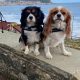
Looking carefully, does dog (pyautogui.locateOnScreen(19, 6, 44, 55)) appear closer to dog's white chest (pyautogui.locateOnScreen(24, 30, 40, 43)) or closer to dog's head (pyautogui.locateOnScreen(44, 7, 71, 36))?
dog's white chest (pyautogui.locateOnScreen(24, 30, 40, 43))

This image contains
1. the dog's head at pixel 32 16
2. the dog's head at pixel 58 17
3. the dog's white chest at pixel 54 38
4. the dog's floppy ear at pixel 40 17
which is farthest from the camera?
the dog's white chest at pixel 54 38

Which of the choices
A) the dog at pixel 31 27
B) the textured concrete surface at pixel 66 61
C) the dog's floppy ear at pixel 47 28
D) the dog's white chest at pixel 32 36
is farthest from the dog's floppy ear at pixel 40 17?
the textured concrete surface at pixel 66 61

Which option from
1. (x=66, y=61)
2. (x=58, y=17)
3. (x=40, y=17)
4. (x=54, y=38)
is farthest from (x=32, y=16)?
(x=66, y=61)

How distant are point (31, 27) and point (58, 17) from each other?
661mm

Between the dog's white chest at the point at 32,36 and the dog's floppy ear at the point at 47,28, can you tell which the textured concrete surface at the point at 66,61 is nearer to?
the dog's white chest at the point at 32,36

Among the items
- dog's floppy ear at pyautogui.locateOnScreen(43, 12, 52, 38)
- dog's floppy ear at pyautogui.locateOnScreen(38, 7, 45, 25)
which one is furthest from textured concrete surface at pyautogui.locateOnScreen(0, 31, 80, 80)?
dog's floppy ear at pyautogui.locateOnScreen(38, 7, 45, 25)

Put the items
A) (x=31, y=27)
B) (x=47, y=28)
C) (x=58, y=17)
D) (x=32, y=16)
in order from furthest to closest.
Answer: (x=31, y=27) → (x=47, y=28) → (x=32, y=16) → (x=58, y=17)

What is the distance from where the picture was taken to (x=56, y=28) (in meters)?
6.75

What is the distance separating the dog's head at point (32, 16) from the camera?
6.54 metres

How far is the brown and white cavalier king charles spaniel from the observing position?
20.9ft

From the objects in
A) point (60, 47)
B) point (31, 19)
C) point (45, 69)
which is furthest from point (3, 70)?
point (60, 47)

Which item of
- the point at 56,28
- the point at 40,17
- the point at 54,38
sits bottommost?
the point at 54,38

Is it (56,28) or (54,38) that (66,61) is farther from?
(56,28)

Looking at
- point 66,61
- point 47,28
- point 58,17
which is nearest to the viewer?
point 58,17
